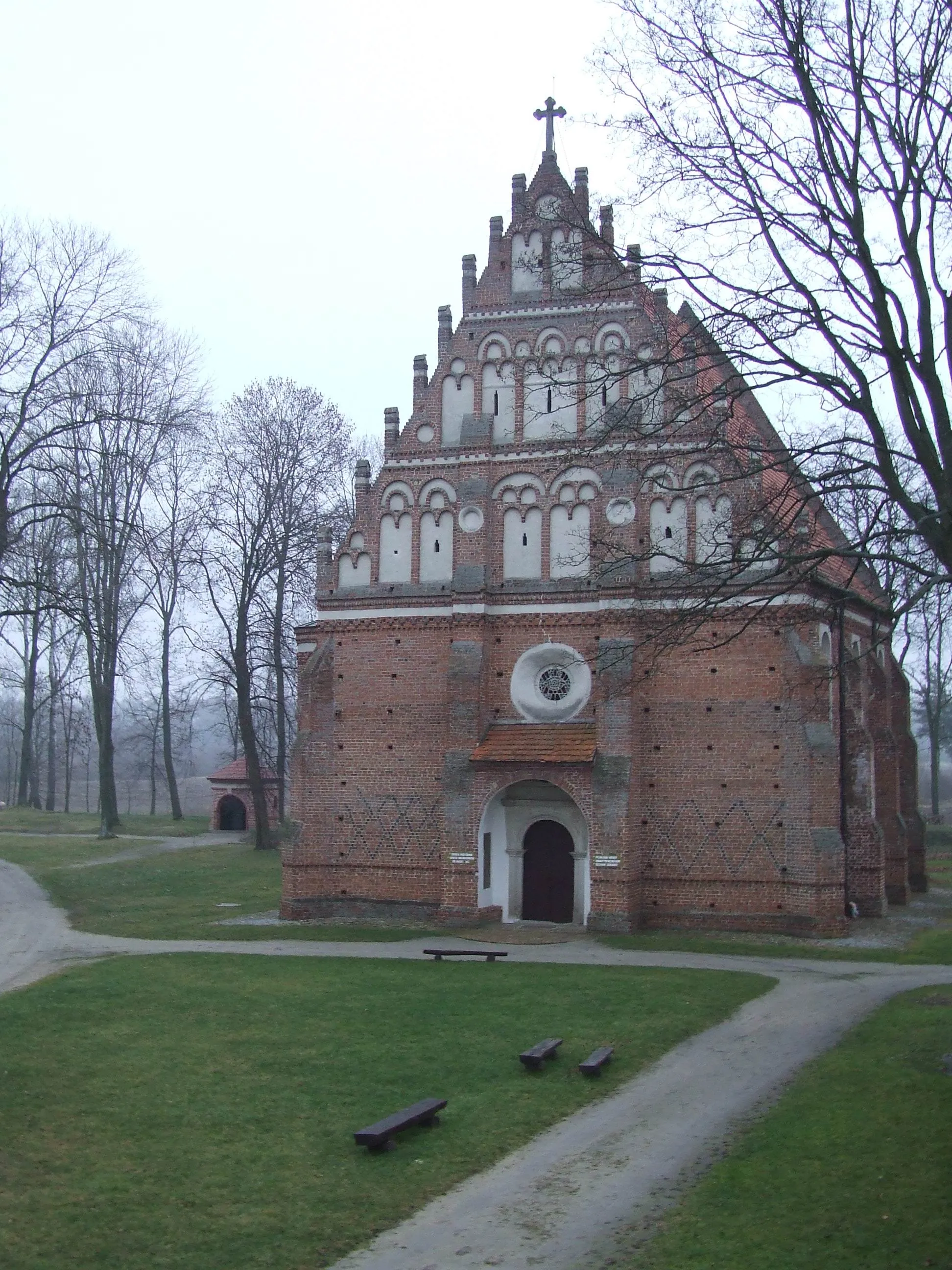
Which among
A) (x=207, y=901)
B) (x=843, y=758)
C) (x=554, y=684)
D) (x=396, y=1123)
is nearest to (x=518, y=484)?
(x=554, y=684)

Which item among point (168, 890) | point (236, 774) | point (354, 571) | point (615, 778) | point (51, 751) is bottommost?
point (168, 890)

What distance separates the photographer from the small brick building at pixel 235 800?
1709 inches

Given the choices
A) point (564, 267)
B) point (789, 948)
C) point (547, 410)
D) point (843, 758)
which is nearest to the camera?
point (564, 267)

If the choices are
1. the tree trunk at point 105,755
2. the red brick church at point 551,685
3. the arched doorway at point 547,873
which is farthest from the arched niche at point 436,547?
the tree trunk at point 105,755

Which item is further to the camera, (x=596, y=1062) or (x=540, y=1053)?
(x=540, y=1053)

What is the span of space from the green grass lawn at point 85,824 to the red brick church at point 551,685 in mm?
19915

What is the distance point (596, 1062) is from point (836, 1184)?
131 inches

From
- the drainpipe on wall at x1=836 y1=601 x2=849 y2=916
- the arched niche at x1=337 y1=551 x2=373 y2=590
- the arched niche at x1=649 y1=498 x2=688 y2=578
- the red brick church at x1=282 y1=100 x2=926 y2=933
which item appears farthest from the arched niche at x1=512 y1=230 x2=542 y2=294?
the drainpipe on wall at x1=836 y1=601 x2=849 y2=916

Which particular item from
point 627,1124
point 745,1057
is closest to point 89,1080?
point 627,1124

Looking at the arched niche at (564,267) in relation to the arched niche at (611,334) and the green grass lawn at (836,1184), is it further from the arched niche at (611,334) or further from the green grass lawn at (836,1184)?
the green grass lawn at (836,1184)

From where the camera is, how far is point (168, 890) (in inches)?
1088

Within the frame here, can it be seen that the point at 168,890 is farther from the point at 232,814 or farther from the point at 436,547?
the point at 232,814

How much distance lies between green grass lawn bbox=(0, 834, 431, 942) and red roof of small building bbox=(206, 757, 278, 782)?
231 inches

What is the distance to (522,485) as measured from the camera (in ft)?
72.4
